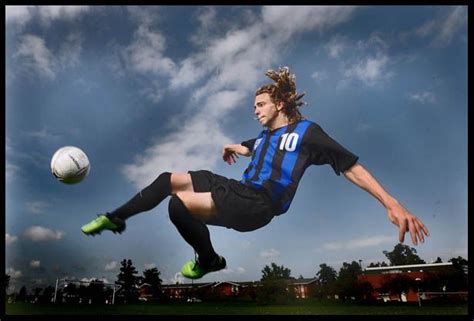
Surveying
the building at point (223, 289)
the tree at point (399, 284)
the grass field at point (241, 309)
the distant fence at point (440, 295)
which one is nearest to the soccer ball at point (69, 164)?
the grass field at point (241, 309)

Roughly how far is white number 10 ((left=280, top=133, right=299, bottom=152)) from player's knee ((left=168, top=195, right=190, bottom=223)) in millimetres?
1238

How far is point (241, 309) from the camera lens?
483cm

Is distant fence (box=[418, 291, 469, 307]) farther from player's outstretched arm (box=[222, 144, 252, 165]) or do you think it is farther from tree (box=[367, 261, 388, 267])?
player's outstretched arm (box=[222, 144, 252, 165])

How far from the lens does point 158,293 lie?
509 cm

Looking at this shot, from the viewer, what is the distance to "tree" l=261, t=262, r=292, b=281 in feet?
16.1

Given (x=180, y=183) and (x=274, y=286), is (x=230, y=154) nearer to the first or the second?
(x=180, y=183)

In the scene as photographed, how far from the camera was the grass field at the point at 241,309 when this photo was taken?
4621 millimetres

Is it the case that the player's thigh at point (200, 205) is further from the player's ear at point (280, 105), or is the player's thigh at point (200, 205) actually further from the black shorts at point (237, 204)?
the player's ear at point (280, 105)

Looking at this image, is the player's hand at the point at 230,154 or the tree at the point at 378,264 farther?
the player's hand at the point at 230,154

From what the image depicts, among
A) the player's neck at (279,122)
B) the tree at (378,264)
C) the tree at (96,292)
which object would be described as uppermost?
the player's neck at (279,122)

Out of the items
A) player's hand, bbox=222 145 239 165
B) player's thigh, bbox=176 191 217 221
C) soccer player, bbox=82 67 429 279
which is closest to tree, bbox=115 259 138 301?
soccer player, bbox=82 67 429 279

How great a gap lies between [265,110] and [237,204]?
1195 millimetres
